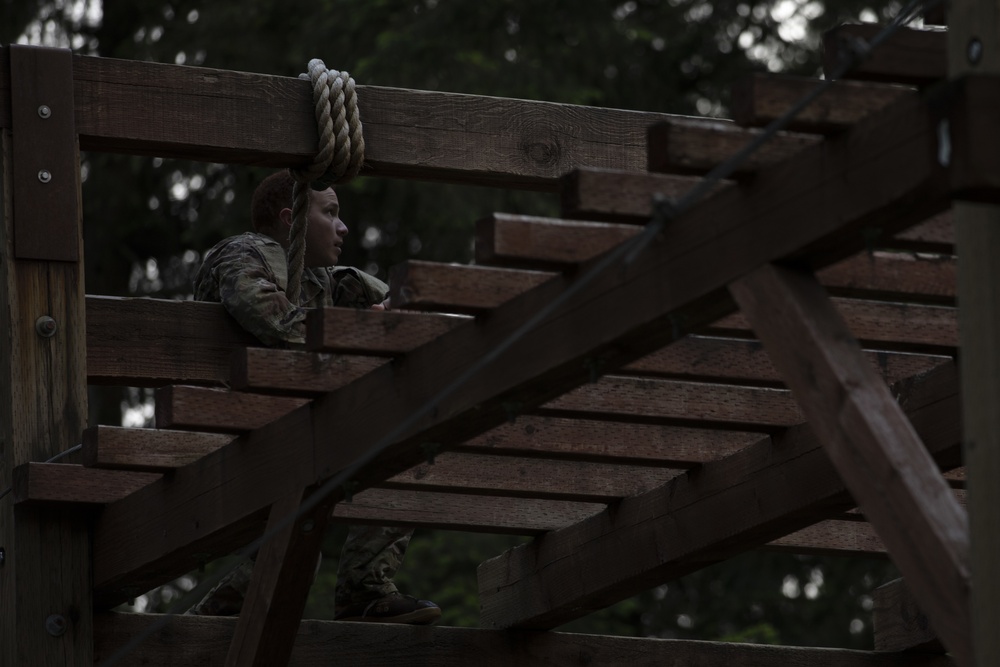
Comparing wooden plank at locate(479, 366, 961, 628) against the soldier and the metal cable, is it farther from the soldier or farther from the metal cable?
the metal cable

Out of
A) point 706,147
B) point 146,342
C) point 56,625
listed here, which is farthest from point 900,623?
point 706,147

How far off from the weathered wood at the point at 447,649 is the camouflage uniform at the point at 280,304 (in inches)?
13.0

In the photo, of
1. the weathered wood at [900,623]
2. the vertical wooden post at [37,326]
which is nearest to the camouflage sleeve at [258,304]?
the vertical wooden post at [37,326]

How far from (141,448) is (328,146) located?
1.00 m

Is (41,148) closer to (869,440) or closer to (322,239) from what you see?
(322,239)

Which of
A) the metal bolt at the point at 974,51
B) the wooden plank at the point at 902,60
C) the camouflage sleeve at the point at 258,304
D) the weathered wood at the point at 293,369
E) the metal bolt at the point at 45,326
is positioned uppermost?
the camouflage sleeve at the point at 258,304

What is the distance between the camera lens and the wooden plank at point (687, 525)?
14.7 ft

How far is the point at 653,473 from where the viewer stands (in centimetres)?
543

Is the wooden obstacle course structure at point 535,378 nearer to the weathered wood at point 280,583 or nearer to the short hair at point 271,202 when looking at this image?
the weathered wood at point 280,583

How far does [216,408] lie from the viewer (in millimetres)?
4492

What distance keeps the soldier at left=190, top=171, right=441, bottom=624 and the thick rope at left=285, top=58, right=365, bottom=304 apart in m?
0.12

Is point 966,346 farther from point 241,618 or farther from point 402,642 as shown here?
point 402,642

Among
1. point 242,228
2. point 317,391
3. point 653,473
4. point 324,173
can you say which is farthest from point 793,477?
point 242,228

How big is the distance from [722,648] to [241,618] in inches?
76.1
